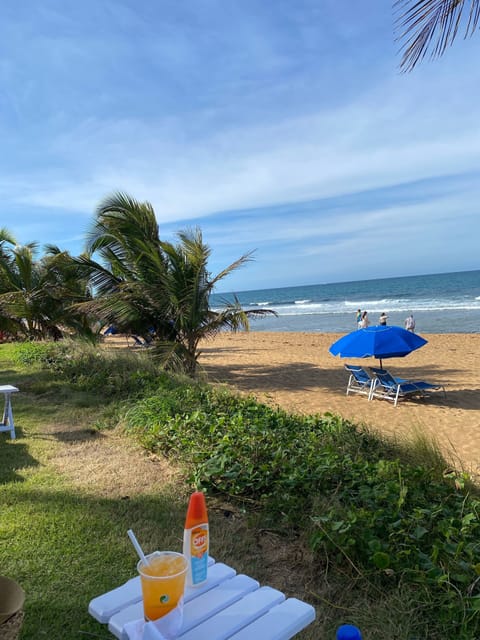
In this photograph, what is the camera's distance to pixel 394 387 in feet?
32.3

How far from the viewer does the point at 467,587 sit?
92.0 inches

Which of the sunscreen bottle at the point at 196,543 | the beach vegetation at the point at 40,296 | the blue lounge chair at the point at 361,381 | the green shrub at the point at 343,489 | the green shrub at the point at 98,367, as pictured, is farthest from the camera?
the beach vegetation at the point at 40,296

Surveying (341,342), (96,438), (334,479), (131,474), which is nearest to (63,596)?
(131,474)

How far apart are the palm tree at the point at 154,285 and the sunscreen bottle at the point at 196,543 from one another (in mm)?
7494

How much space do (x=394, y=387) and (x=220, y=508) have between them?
709cm

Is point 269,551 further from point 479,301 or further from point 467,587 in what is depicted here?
point 479,301

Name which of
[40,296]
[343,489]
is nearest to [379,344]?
[343,489]

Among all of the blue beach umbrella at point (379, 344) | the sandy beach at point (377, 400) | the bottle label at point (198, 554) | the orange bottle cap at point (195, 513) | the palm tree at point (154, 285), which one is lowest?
the sandy beach at point (377, 400)

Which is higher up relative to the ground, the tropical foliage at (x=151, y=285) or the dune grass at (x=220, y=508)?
the tropical foliage at (x=151, y=285)

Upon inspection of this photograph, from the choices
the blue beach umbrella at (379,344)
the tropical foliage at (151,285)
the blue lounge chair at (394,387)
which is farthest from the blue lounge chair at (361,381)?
the tropical foliage at (151,285)

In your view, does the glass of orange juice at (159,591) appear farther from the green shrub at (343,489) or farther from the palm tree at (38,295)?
the palm tree at (38,295)

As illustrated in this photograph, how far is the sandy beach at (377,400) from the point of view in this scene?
7.58 m

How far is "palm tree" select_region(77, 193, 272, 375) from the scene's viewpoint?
9.70m

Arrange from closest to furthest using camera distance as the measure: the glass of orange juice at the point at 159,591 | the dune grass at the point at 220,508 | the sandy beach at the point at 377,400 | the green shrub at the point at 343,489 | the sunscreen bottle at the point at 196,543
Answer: the glass of orange juice at the point at 159,591 → the sunscreen bottle at the point at 196,543 → the dune grass at the point at 220,508 → the green shrub at the point at 343,489 → the sandy beach at the point at 377,400
